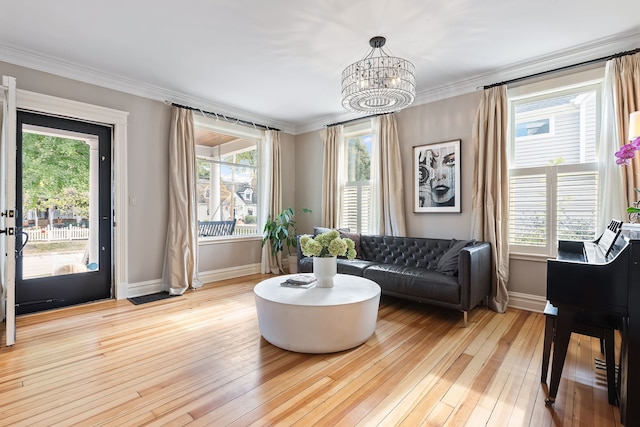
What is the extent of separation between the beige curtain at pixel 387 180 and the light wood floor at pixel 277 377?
1587 mm

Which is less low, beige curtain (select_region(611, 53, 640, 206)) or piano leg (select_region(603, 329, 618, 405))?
beige curtain (select_region(611, 53, 640, 206))

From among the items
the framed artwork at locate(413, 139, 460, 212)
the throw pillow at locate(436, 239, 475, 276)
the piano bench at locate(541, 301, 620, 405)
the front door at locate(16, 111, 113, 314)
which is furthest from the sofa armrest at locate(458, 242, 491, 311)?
the front door at locate(16, 111, 113, 314)

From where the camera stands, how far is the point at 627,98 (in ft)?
9.18

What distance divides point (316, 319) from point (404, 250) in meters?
2.18

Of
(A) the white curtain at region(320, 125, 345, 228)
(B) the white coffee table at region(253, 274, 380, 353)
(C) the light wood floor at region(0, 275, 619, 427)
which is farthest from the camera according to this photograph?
(A) the white curtain at region(320, 125, 345, 228)

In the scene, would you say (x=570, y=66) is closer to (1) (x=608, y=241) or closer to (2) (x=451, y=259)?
(1) (x=608, y=241)

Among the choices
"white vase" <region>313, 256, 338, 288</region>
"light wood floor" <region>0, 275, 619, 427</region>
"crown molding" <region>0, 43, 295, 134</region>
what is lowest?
"light wood floor" <region>0, 275, 619, 427</region>

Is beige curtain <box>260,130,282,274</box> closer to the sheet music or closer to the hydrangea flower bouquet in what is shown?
the hydrangea flower bouquet

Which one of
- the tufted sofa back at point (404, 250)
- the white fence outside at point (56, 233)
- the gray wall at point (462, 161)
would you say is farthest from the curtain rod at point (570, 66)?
the white fence outside at point (56, 233)

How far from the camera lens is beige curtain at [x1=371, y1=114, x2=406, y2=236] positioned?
4352 millimetres

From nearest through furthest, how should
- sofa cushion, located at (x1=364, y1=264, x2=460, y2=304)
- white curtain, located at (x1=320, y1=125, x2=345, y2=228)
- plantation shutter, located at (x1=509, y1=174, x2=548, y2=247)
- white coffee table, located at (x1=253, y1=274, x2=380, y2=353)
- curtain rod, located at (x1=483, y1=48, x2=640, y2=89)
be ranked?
white coffee table, located at (x1=253, y1=274, x2=380, y2=353) < curtain rod, located at (x1=483, y1=48, x2=640, y2=89) < sofa cushion, located at (x1=364, y1=264, x2=460, y2=304) < plantation shutter, located at (x1=509, y1=174, x2=548, y2=247) < white curtain, located at (x1=320, y1=125, x2=345, y2=228)

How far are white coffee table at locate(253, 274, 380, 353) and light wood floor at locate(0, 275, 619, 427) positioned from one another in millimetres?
93

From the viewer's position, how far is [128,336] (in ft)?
9.07

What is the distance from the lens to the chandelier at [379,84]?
261cm
